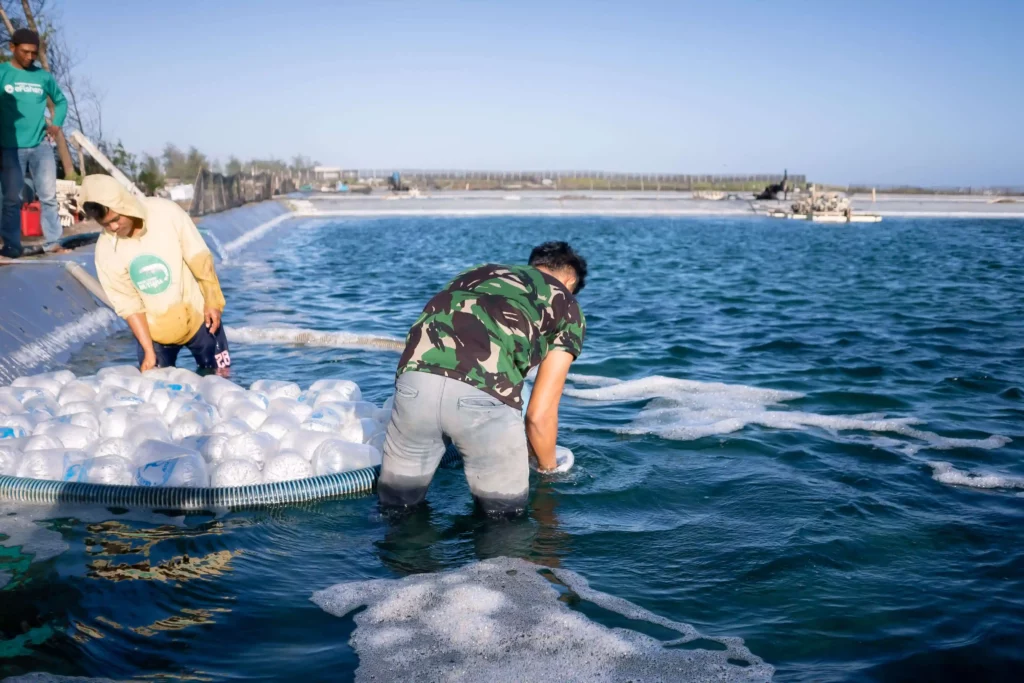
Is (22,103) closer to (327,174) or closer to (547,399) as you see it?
(547,399)

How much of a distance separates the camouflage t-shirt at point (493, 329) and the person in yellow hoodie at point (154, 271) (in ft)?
10.6

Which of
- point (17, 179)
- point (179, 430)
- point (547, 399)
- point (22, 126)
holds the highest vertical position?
point (22, 126)

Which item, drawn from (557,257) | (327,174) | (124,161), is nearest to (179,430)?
(557,257)

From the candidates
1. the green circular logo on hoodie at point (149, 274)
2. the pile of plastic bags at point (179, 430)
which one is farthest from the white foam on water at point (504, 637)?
the green circular logo on hoodie at point (149, 274)

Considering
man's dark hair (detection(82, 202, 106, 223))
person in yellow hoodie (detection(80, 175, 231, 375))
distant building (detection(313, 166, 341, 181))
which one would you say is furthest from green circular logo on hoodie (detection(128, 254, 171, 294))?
distant building (detection(313, 166, 341, 181))

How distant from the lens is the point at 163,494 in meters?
4.75

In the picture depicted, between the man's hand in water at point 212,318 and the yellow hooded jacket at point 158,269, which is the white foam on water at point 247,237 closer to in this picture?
the man's hand in water at point 212,318

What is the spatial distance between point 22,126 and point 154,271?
175 inches

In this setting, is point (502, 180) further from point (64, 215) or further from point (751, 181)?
point (64, 215)

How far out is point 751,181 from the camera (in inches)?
3745

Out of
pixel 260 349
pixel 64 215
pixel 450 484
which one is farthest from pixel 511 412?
pixel 64 215

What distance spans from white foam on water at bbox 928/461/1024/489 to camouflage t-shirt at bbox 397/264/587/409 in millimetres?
3014

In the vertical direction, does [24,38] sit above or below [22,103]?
above

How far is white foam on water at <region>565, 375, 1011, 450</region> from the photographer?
6.73 meters
